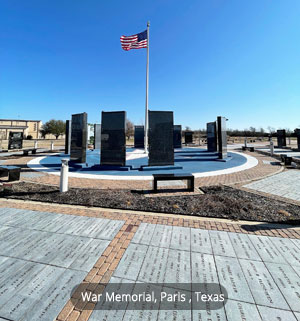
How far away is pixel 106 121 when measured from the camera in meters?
10.2

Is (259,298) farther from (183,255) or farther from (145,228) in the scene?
(145,228)

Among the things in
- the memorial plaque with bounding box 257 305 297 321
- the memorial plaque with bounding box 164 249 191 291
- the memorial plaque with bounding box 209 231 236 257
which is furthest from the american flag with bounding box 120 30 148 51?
the memorial plaque with bounding box 257 305 297 321

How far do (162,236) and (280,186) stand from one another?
5.88 m

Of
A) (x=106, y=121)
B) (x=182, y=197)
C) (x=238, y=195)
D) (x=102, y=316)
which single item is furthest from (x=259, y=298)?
(x=106, y=121)

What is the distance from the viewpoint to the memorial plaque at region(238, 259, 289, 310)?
75.4 inches

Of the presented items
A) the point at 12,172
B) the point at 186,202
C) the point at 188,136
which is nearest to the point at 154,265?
the point at 186,202

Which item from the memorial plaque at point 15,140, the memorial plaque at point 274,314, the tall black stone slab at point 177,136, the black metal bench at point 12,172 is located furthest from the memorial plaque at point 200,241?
the memorial plaque at point 15,140

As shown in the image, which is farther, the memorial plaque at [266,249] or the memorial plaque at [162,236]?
the memorial plaque at [162,236]

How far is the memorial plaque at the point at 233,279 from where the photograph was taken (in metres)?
2.01

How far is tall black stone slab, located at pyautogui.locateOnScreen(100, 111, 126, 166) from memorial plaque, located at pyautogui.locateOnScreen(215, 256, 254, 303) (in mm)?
8165

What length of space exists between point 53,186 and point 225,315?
6594 millimetres

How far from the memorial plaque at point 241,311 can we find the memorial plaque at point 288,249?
1233 mm

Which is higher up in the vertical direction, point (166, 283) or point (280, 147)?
point (280, 147)

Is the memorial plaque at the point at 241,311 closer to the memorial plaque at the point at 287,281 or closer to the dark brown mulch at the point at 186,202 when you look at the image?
the memorial plaque at the point at 287,281
